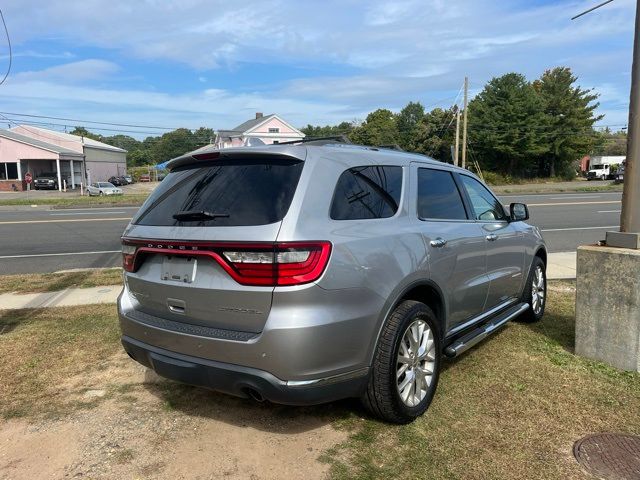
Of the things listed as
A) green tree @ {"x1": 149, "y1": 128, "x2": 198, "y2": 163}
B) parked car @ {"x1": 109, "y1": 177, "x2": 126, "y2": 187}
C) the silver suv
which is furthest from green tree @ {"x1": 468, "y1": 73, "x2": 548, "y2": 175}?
green tree @ {"x1": 149, "y1": 128, "x2": 198, "y2": 163}

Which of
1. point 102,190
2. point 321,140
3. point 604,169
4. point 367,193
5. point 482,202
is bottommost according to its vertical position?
point 102,190

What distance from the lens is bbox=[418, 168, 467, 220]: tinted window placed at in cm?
382

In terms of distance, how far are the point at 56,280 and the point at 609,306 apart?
744 cm

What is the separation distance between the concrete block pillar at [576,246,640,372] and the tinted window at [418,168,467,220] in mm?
1201

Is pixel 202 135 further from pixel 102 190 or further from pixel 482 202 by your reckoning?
pixel 482 202

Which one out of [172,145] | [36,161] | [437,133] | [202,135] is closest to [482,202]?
[36,161]

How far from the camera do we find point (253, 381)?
282 centimetres

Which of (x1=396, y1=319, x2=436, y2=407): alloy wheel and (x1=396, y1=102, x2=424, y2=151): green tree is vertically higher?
(x1=396, y1=102, x2=424, y2=151): green tree

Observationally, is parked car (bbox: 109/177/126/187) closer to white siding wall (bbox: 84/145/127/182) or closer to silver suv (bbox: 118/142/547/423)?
white siding wall (bbox: 84/145/127/182)

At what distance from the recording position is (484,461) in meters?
2.99

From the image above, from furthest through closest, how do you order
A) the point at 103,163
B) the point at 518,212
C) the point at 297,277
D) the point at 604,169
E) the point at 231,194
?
the point at 103,163 < the point at 604,169 < the point at 518,212 < the point at 231,194 < the point at 297,277

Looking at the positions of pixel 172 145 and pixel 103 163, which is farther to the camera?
pixel 172 145

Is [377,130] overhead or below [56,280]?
overhead

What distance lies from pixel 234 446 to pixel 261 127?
6216 centimetres
